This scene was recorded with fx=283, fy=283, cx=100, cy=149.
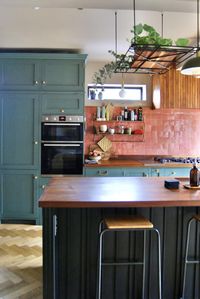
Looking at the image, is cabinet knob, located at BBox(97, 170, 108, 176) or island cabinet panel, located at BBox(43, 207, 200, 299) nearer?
island cabinet panel, located at BBox(43, 207, 200, 299)

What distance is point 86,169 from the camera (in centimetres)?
416

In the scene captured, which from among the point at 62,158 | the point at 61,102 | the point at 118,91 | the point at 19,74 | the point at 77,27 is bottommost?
the point at 62,158

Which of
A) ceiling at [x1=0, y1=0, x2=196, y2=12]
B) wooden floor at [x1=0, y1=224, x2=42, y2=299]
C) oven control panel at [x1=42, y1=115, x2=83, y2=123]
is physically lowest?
wooden floor at [x1=0, y1=224, x2=42, y2=299]

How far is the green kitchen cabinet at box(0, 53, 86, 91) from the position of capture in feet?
13.4

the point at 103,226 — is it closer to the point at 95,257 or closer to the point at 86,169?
the point at 95,257

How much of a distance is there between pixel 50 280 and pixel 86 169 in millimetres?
2209

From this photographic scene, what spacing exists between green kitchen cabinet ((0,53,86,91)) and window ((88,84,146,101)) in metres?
0.75

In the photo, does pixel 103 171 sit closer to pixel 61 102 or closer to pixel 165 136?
pixel 61 102

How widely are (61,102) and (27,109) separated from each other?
0.51 metres

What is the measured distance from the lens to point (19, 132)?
4.13 metres

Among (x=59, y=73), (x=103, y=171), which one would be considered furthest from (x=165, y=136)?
(x=59, y=73)

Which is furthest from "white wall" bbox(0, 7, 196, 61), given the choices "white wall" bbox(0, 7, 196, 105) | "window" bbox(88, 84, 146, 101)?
"window" bbox(88, 84, 146, 101)

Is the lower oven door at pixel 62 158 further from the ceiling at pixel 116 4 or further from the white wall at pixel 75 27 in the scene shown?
the ceiling at pixel 116 4

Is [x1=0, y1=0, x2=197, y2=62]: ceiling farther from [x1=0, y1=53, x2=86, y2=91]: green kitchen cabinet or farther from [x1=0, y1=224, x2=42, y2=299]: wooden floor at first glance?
[x1=0, y1=224, x2=42, y2=299]: wooden floor
